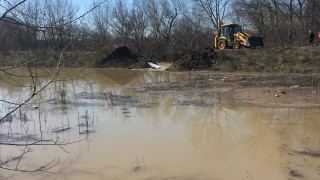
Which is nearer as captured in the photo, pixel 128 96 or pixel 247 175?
pixel 247 175

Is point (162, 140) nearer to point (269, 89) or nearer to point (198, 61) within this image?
point (269, 89)

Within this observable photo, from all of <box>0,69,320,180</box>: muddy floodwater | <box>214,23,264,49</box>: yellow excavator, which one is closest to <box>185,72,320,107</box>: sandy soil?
<box>0,69,320,180</box>: muddy floodwater

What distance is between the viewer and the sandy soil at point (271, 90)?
45.4 ft

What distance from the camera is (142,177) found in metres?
6.60

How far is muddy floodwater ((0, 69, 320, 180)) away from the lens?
22.6ft

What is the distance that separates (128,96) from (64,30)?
12978mm

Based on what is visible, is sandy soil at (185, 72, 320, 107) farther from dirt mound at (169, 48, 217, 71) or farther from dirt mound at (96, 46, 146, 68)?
dirt mound at (96, 46, 146, 68)

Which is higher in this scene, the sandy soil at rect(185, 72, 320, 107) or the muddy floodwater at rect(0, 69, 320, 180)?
the sandy soil at rect(185, 72, 320, 107)

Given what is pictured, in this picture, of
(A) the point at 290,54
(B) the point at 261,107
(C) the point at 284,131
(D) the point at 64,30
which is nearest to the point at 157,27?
(A) the point at 290,54

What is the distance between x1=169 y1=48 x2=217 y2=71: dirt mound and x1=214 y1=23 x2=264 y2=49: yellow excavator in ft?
5.67

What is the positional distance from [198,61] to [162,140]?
20.6m

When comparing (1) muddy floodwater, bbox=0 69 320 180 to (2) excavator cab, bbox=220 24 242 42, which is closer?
(1) muddy floodwater, bbox=0 69 320 180

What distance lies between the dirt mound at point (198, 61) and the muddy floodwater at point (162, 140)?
13.8m

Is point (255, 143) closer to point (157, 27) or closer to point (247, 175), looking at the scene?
point (247, 175)
